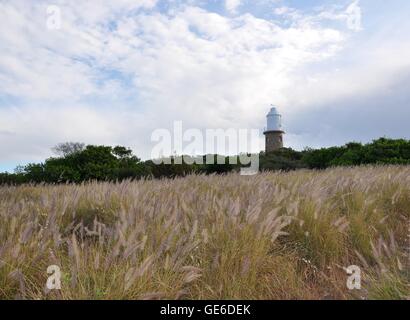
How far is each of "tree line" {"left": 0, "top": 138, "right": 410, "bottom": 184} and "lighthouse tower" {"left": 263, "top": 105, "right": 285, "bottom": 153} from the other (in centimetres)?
1665

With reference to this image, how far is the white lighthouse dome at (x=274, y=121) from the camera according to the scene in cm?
3450

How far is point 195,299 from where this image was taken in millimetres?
2193

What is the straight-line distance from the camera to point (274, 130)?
34.3 metres

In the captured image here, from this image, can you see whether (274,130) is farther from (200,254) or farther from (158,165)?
(200,254)

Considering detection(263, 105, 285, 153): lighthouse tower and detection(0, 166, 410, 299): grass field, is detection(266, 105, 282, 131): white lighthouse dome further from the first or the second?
detection(0, 166, 410, 299): grass field

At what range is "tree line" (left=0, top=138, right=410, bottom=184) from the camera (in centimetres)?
1353

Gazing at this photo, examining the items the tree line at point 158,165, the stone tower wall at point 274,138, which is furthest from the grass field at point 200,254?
the stone tower wall at point 274,138

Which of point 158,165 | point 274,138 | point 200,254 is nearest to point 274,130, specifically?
point 274,138

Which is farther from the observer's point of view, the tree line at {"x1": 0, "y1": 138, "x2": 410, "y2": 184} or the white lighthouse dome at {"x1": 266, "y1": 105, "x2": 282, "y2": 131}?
the white lighthouse dome at {"x1": 266, "y1": 105, "x2": 282, "y2": 131}

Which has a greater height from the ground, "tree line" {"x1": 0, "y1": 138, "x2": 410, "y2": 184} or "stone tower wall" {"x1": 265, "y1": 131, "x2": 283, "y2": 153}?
"stone tower wall" {"x1": 265, "y1": 131, "x2": 283, "y2": 153}

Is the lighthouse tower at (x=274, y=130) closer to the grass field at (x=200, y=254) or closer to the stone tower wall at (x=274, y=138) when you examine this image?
the stone tower wall at (x=274, y=138)

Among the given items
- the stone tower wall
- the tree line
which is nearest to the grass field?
the tree line

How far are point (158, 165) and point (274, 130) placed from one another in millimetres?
22801
